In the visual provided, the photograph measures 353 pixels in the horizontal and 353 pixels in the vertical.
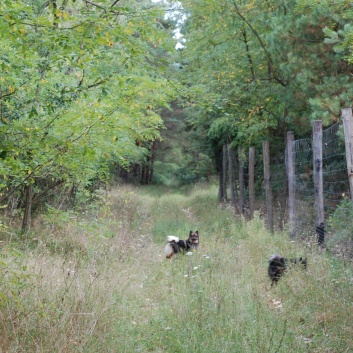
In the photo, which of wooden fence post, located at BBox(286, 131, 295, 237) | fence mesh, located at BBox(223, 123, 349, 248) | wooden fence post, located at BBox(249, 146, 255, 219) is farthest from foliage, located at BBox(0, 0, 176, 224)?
wooden fence post, located at BBox(249, 146, 255, 219)

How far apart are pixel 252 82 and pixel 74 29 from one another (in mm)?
10167

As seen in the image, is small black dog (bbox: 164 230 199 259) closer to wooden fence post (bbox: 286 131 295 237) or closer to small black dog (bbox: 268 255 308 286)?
wooden fence post (bbox: 286 131 295 237)

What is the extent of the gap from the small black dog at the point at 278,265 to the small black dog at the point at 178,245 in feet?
9.18

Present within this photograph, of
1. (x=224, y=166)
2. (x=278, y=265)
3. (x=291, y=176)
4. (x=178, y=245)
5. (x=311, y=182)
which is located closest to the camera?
(x=278, y=265)

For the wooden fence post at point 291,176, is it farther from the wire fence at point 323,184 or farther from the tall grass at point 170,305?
the tall grass at point 170,305

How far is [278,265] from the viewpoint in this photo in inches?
288

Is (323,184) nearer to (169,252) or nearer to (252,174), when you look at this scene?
(252,174)

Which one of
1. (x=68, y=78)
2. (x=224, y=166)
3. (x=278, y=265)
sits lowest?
(x=278, y=265)

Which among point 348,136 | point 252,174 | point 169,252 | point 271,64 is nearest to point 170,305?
point 348,136

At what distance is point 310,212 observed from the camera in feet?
35.0

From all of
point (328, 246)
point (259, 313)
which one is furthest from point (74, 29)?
point (328, 246)

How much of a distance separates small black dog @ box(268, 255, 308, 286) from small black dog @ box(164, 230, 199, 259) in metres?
2.80

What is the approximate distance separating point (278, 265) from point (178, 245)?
3.07 m

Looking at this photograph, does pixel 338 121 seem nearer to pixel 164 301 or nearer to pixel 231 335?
pixel 164 301
